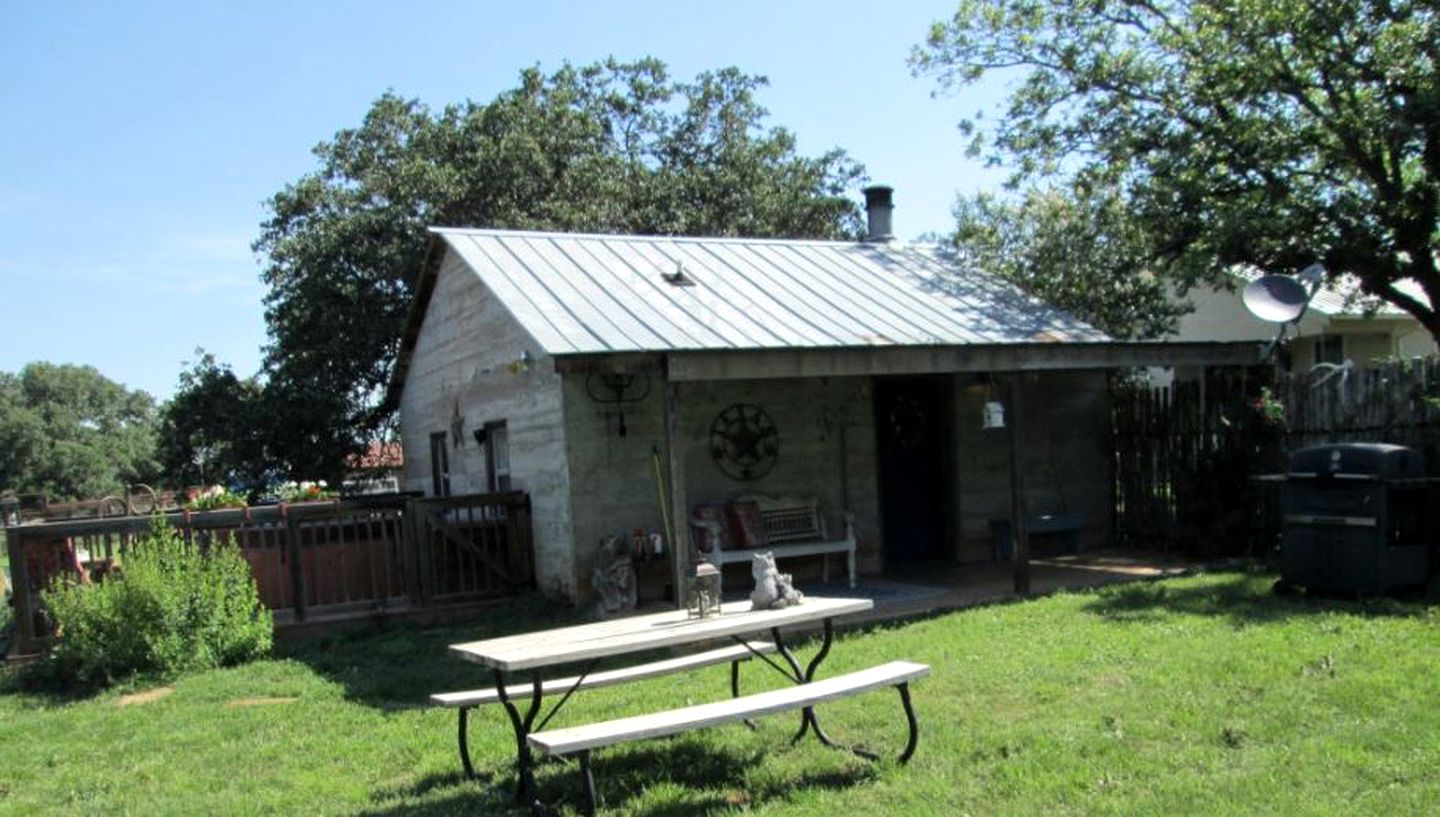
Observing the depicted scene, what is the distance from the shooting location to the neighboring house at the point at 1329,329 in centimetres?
2023

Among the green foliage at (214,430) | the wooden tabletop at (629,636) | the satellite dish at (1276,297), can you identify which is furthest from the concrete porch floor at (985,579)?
the green foliage at (214,430)

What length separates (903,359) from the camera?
9430 millimetres

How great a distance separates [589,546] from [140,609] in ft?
12.1

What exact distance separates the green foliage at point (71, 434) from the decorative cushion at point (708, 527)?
46407 millimetres

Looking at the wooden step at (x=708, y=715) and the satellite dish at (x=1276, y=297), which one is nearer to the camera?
the wooden step at (x=708, y=715)

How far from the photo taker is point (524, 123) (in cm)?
2227

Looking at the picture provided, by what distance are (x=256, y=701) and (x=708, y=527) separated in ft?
14.1

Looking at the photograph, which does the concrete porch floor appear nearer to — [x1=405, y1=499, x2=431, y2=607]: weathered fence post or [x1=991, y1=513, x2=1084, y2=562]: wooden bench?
[x1=991, y1=513, x2=1084, y2=562]: wooden bench

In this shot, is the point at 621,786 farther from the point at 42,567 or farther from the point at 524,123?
the point at 524,123

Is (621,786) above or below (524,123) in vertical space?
below

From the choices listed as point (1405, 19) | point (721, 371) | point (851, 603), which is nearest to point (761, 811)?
point (851, 603)

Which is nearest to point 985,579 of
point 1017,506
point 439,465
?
point 1017,506

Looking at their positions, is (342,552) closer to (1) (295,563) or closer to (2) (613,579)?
(1) (295,563)

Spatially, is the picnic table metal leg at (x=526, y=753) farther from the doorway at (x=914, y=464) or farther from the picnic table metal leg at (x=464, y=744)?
the doorway at (x=914, y=464)
